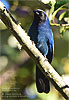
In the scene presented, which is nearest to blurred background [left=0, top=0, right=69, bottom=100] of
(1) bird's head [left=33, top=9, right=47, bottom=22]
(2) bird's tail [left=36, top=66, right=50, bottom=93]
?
(1) bird's head [left=33, top=9, right=47, bottom=22]

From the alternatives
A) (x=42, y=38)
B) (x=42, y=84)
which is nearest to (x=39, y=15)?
(x=42, y=38)

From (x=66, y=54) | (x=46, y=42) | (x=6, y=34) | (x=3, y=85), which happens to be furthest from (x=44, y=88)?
(x=6, y=34)

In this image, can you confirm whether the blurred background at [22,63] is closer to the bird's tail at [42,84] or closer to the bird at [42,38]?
the bird at [42,38]

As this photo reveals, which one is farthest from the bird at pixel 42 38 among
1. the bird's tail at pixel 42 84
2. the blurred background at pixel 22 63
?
the blurred background at pixel 22 63

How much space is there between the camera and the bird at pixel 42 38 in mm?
3686

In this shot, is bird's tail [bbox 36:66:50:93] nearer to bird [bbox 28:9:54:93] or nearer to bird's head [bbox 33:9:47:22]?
bird [bbox 28:9:54:93]

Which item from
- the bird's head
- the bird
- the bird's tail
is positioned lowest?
the bird's tail

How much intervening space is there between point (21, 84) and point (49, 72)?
6.97 ft

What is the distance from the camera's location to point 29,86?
4.34 m

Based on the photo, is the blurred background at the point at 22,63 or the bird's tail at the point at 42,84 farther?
the blurred background at the point at 22,63

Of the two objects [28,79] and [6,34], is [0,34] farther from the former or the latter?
[28,79]

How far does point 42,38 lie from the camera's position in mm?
3766

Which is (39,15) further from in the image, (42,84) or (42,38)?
(42,84)

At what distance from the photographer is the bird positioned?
12.1 feet
